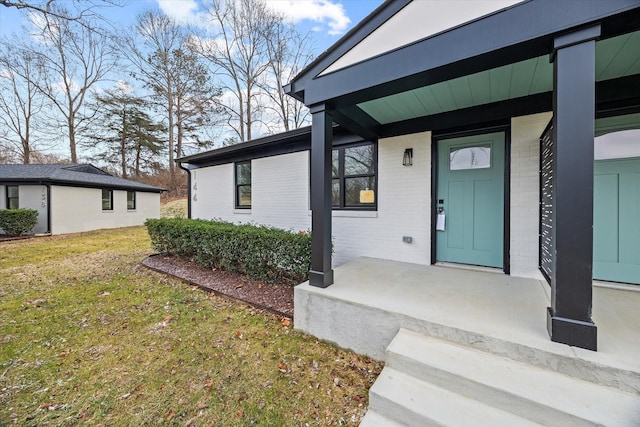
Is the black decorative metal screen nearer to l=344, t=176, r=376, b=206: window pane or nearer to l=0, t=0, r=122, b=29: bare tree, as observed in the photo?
l=344, t=176, r=376, b=206: window pane

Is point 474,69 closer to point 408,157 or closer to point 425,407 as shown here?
point 408,157

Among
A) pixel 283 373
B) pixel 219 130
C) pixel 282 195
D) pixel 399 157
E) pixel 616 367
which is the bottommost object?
pixel 283 373

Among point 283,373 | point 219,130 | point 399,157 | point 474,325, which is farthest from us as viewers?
point 219,130

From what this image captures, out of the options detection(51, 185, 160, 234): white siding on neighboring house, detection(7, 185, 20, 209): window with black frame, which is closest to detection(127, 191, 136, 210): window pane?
detection(51, 185, 160, 234): white siding on neighboring house

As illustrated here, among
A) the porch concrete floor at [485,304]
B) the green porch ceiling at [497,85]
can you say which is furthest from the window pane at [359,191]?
the porch concrete floor at [485,304]

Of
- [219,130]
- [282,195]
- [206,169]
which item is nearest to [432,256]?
[282,195]

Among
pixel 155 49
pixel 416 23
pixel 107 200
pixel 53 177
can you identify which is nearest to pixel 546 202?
pixel 416 23

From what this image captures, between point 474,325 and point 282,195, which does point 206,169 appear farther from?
point 474,325

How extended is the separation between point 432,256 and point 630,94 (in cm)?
286

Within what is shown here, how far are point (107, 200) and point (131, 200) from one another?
53.6 inches

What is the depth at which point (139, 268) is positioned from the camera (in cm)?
594

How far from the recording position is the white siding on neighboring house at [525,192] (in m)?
3.43

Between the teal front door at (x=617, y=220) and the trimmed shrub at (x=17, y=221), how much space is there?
16913 millimetres

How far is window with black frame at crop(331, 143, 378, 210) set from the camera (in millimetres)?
4879
